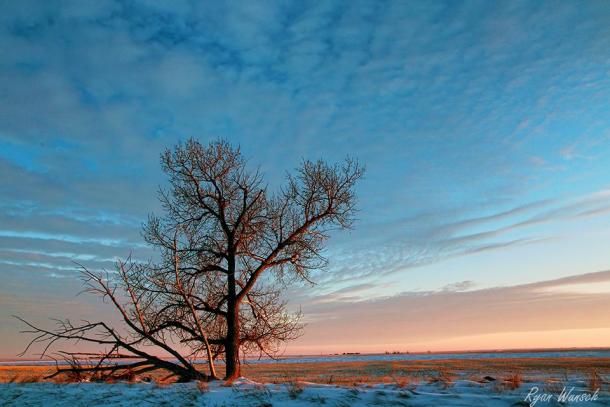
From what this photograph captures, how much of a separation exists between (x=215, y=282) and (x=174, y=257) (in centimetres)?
162

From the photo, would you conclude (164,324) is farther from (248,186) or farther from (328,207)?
(328,207)

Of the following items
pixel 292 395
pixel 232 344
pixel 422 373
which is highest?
pixel 232 344

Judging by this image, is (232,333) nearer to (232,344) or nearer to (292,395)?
(232,344)

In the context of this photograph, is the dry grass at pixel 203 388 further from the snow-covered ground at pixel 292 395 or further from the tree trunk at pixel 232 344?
the tree trunk at pixel 232 344

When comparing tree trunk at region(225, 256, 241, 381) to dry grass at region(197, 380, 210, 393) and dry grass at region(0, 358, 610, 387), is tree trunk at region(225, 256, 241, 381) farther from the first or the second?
dry grass at region(197, 380, 210, 393)

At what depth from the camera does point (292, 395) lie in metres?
8.84

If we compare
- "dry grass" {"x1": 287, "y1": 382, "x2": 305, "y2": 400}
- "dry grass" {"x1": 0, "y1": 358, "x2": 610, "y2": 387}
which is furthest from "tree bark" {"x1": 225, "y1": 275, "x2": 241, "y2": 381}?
"dry grass" {"x1": 287, "y1": 382, "x2": 305, "y2": 400}

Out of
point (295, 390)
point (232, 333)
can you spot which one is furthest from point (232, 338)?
point (295, 390)

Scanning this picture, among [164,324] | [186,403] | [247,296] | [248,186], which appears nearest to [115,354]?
[164,324]

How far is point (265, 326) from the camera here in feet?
46.4

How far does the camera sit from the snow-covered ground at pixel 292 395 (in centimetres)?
827

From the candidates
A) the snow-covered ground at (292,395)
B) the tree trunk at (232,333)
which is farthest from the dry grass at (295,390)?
the tree trunk at (232,333)

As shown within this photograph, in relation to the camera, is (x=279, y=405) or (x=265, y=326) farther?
(x=265, y=326)

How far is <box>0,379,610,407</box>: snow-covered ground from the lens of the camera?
827cm
